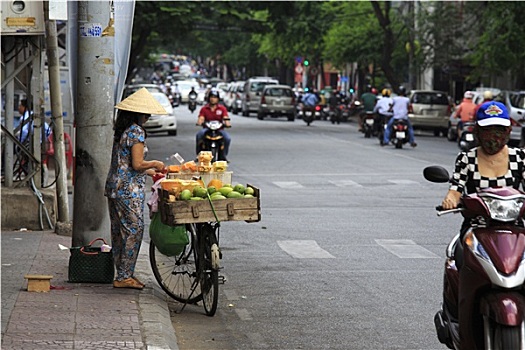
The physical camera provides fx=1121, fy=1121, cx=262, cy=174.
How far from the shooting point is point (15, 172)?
610 inches

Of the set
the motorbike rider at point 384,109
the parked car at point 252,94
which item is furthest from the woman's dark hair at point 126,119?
the parked car at point 252,94

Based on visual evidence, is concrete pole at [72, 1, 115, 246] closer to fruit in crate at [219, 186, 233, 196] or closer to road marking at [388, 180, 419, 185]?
fruit in crate at [219, 186, 233, 196]

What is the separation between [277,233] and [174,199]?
5376 millimetres

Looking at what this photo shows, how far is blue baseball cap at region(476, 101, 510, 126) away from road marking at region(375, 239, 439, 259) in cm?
575

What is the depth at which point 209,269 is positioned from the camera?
30.9 feet

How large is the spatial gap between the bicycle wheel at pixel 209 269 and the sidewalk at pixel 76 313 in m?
0.37

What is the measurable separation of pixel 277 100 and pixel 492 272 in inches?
1870

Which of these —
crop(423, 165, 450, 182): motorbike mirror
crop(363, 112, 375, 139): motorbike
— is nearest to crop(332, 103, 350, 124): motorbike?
crop(363, 112, 375, 139): motorbike

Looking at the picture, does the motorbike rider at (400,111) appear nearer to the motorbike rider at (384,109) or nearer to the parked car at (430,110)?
the motorbike rider at (384,109)

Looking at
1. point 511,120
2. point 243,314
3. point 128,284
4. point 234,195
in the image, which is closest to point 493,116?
point 234,195

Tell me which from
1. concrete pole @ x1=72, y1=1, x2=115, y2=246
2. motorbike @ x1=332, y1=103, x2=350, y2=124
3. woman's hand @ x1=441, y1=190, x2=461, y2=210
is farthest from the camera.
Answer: motorbike @ x1=332, y1=103, x2=350, y2=124

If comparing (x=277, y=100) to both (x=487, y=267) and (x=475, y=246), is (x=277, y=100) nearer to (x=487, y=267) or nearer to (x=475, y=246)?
(x=475, y=246)

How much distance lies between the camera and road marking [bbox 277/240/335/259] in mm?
12750

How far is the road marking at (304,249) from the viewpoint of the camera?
12.8 metres
